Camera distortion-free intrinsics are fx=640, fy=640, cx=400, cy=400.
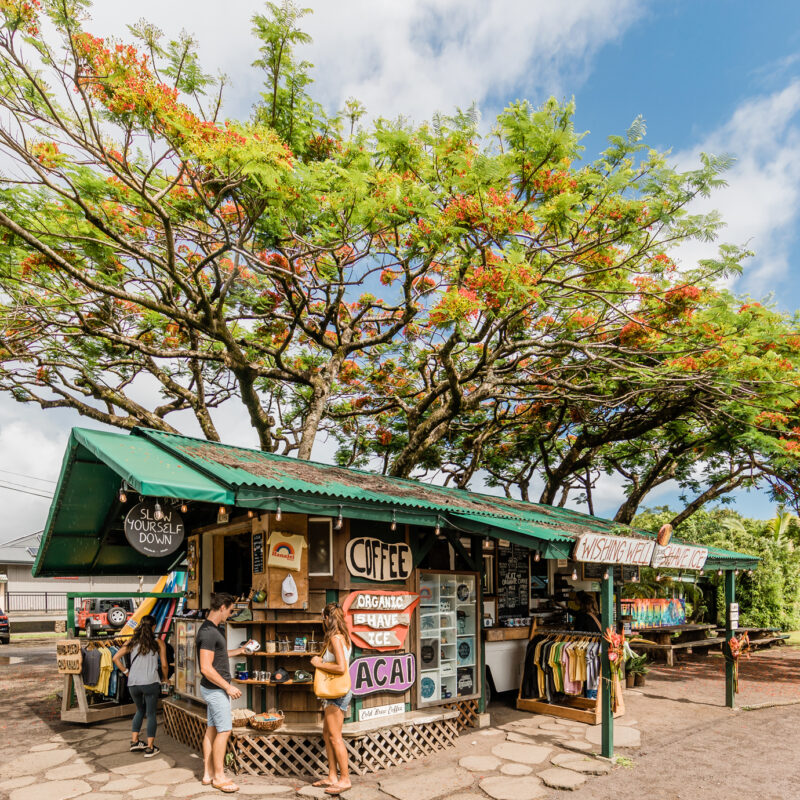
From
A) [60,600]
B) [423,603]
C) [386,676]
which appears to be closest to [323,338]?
[423,603]

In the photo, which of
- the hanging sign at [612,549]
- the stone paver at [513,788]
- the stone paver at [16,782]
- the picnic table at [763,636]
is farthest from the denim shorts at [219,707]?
the picnic table at [763,636]

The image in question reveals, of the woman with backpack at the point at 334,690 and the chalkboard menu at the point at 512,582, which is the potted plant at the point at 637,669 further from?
the woman with backpack at the point at 334,690

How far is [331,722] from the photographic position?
668 cm

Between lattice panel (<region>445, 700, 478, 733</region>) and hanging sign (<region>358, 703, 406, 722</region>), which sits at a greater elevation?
hanging sign (<region>358, 703, 406, 722</region>)

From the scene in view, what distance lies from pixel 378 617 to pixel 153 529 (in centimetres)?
301

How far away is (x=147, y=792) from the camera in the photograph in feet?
22.3

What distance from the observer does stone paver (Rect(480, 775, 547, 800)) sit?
688 centimetres

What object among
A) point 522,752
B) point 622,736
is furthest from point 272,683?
point 622,736

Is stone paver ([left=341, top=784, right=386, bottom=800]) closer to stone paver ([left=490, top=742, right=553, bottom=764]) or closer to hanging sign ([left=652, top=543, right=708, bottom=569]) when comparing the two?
stone paver ([left=490, top=742, right=553, bottom=764])

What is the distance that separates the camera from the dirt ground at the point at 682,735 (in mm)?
7207

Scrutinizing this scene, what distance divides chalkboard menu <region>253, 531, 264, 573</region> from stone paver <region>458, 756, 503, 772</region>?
11.4 feet

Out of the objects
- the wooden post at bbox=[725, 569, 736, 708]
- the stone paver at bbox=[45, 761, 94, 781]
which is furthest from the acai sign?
the wooden post at bbox=[725, 569, 736, 708]

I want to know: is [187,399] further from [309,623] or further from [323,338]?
[309,623]

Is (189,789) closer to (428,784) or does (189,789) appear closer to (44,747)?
(428,784)
